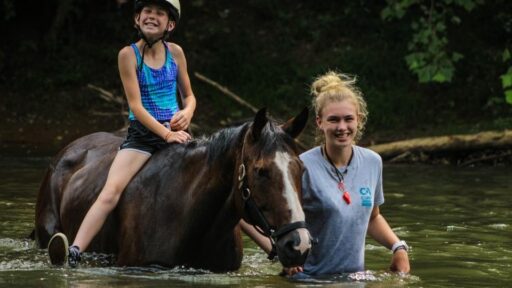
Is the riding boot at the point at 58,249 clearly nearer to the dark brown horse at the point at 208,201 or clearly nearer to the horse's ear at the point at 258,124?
the dark brown horse at the point at 208,201

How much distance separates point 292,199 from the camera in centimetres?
580

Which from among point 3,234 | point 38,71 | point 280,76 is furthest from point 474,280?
point 38,71

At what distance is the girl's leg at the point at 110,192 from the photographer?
272 inches

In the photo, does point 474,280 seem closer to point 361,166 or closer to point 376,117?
point 361,166

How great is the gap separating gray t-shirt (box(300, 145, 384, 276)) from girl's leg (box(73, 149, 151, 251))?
52.7 inches

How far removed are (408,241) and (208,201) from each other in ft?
10.5

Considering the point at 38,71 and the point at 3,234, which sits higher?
the point at 38,71

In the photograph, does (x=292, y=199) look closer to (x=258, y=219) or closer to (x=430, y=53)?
(x=258, y=219)

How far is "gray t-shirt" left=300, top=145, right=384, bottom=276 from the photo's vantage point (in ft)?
20.5

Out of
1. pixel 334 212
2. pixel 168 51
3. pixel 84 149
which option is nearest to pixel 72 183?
pixel 84 149

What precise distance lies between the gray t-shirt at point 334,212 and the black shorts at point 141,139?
1290 millimetres

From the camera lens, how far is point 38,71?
20000mm

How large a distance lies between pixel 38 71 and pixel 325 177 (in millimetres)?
14539

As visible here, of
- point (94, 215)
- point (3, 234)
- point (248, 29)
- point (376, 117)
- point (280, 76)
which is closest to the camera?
point (94, 215)
